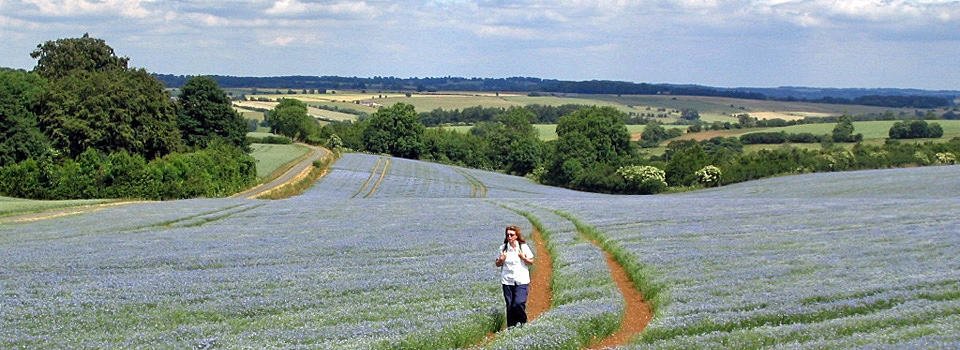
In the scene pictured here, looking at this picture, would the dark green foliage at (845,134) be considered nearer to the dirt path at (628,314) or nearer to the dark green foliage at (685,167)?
the dark green foliage at (685,167)

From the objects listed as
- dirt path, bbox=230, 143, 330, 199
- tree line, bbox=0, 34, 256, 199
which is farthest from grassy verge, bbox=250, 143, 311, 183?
tree line, bbox=0, 34, 256, 199

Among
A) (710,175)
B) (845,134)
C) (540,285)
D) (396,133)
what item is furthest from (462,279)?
(396,133)

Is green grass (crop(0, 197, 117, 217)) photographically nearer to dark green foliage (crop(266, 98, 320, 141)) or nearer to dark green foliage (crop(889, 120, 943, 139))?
dark green foliage (crop(266, 98, 320, 141))

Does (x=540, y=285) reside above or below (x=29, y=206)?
above

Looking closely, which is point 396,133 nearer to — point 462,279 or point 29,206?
point 29,206

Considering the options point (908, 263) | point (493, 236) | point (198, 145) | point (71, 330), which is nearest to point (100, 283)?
point (71, 330)

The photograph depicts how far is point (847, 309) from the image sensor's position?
17844 millimetres

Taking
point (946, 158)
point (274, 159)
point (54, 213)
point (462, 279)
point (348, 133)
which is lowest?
point (348, 133)

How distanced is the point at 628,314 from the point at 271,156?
97867mm

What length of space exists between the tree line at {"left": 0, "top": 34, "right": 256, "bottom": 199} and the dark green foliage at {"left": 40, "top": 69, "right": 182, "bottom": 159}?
0.30ft

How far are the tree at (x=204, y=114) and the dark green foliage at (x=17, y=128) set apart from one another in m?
19.4

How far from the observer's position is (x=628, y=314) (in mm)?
19672

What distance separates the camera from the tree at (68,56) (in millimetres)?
94688

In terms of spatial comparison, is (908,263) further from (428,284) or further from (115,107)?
(115,107)
